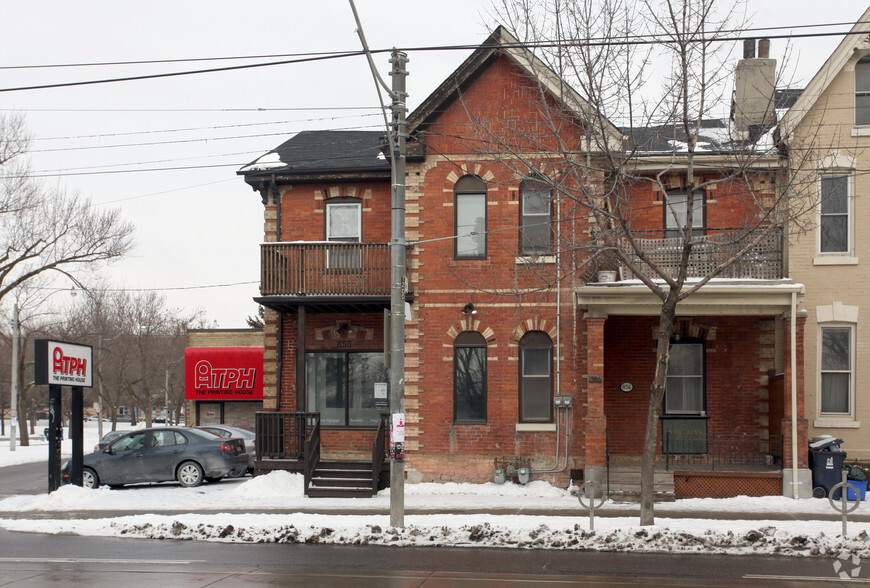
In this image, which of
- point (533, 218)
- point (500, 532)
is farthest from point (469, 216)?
point (500, 532)

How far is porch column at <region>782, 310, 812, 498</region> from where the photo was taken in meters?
17.3

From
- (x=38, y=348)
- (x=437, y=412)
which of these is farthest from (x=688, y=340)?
(x=38, y=348)

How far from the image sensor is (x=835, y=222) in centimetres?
1908

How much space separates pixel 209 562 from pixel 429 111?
11.3m

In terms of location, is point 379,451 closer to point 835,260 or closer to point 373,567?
point 373,567

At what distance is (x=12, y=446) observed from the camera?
37.0m

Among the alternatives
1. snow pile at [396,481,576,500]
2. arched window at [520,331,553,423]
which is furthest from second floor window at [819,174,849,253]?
snow pile at [396,481,576,500]

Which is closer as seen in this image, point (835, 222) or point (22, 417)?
point (835, 222)

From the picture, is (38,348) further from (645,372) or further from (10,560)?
(645,372)

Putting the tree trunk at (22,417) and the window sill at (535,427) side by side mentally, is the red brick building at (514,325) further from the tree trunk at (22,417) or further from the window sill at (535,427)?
the tree trunk at (22,417)

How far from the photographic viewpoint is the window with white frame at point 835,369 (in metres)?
19.0

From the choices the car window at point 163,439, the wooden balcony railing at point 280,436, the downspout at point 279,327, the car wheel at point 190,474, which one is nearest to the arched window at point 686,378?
the wooden balcony railing at point 280,436

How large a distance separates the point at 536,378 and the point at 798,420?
17.7 ft

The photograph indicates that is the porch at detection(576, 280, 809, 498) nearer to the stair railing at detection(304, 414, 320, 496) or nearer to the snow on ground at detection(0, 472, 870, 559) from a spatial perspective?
the snow on ground at detection(0, 472, 870, 559)
